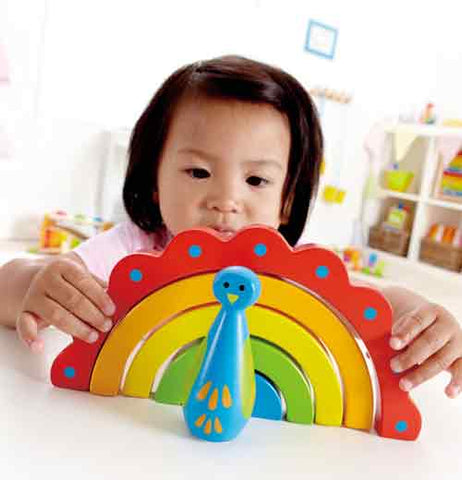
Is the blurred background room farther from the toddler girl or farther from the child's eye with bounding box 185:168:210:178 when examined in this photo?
the child's eye with bounding box 185:168:210:178

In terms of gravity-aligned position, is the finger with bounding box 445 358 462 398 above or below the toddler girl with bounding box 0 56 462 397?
below

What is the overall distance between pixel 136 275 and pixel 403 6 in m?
3.25

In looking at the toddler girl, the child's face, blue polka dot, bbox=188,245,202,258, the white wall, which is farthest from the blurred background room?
blue polka dot, bbox=188,245,202,258

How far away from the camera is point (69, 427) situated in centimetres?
41

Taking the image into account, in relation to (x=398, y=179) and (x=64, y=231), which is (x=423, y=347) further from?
(x=398, y=179)

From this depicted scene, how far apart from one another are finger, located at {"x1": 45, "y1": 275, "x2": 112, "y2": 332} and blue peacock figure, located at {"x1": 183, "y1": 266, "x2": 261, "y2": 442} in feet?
0.32

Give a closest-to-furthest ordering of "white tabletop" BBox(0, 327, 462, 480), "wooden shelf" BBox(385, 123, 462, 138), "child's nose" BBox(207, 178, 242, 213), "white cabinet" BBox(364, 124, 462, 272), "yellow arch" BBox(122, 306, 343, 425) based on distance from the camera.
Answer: "white tabletop" BBox(0, 327, 462, 480) → "yellow arch" BBox(122, 306, 343, 425) → "child's nose" BBox(207, 178, 242, 213) → "wooden shelf" BBox(385, 123, 462, 138) → "white cabinet" BBox(364, 124, 462, 272)

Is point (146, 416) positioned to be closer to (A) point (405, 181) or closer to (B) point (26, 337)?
(B) point (26, 337)

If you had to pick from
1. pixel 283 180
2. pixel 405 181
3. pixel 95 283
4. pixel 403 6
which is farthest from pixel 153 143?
pixel 403 6

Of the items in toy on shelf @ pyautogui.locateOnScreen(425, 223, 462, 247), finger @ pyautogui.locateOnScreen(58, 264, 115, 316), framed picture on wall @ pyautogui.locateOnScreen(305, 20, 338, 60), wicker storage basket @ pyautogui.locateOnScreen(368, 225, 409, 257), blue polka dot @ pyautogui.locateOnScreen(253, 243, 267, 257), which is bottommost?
wicker storage basket @ pyautogui.locateOnScreen(368, 225, 409, 257)

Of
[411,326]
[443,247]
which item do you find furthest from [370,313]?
[443,247]

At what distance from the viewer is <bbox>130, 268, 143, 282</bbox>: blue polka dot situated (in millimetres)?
473

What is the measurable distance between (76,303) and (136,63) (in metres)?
2.29

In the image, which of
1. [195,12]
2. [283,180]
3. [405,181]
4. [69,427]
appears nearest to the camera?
[69,427]
